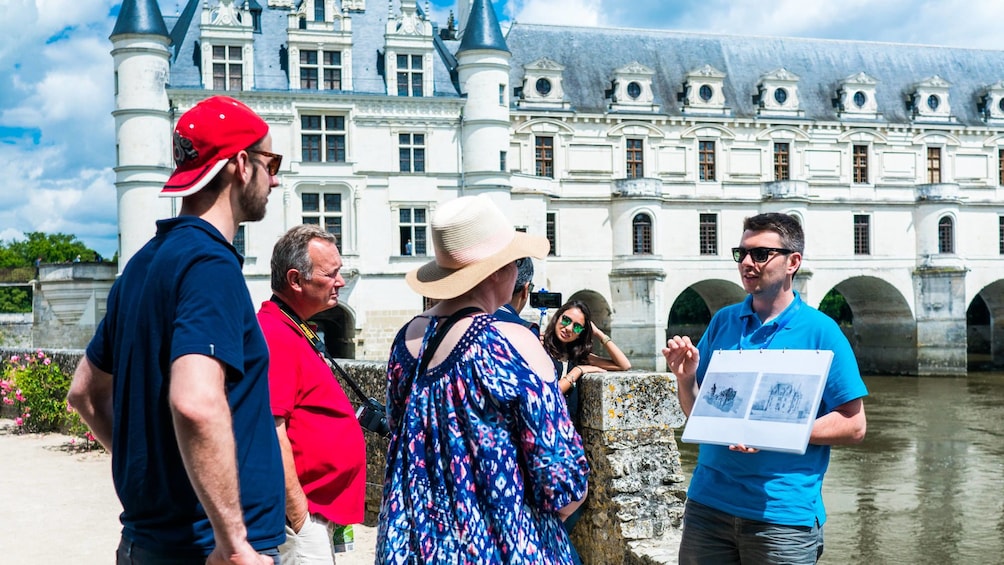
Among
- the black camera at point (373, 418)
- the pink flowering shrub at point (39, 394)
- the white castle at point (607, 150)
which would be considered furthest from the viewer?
the white castle at point (607, 150)

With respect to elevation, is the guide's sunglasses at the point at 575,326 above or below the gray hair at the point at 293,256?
below

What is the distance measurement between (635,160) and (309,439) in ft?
90.9

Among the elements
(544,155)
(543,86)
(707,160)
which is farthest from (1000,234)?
(543,86)

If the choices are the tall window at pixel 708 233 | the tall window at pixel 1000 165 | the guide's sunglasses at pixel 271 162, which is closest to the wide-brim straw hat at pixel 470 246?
the guide's sunglasses at pixel 271 162

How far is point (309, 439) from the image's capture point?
2.80 metres

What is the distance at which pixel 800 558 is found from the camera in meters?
2.78

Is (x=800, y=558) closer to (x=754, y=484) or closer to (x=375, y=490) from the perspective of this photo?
(x=754, y=484)

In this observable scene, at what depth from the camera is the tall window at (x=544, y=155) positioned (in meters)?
28.8

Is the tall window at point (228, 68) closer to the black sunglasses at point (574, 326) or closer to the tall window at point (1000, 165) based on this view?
the black sunglasses at point (574, 326)

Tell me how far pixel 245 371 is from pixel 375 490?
360cm

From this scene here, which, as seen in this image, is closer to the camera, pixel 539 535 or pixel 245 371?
pixel 245 371

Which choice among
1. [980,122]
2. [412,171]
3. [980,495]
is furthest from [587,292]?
[980,495]

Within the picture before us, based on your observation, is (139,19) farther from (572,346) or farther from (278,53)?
(572,346)

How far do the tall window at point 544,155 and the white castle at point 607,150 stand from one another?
0.21 ft
